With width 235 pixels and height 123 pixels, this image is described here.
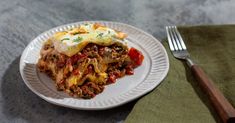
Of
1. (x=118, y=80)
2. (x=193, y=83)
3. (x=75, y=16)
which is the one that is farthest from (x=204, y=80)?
(x=75, y=16)

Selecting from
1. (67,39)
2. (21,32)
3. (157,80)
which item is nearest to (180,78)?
(157,80)

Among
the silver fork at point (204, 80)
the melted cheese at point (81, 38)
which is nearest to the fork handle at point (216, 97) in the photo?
the silver fork at point (204, 80)

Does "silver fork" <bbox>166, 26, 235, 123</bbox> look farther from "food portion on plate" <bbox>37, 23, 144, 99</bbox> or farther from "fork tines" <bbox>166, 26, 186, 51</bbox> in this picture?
"food portion on plate" <bbox>37, 23, 144, 99</bbox>

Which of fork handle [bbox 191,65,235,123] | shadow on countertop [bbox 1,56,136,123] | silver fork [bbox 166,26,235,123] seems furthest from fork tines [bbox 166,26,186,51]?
shadow on countertop [bbox 1,56,136,123]

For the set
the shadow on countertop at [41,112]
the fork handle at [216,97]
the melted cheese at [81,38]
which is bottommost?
the shadow on countertop at [41,112]

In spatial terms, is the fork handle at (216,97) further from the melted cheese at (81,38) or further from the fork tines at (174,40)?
the melted cheese at (81,38)

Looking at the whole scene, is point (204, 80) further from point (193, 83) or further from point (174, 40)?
point (174, 40)
